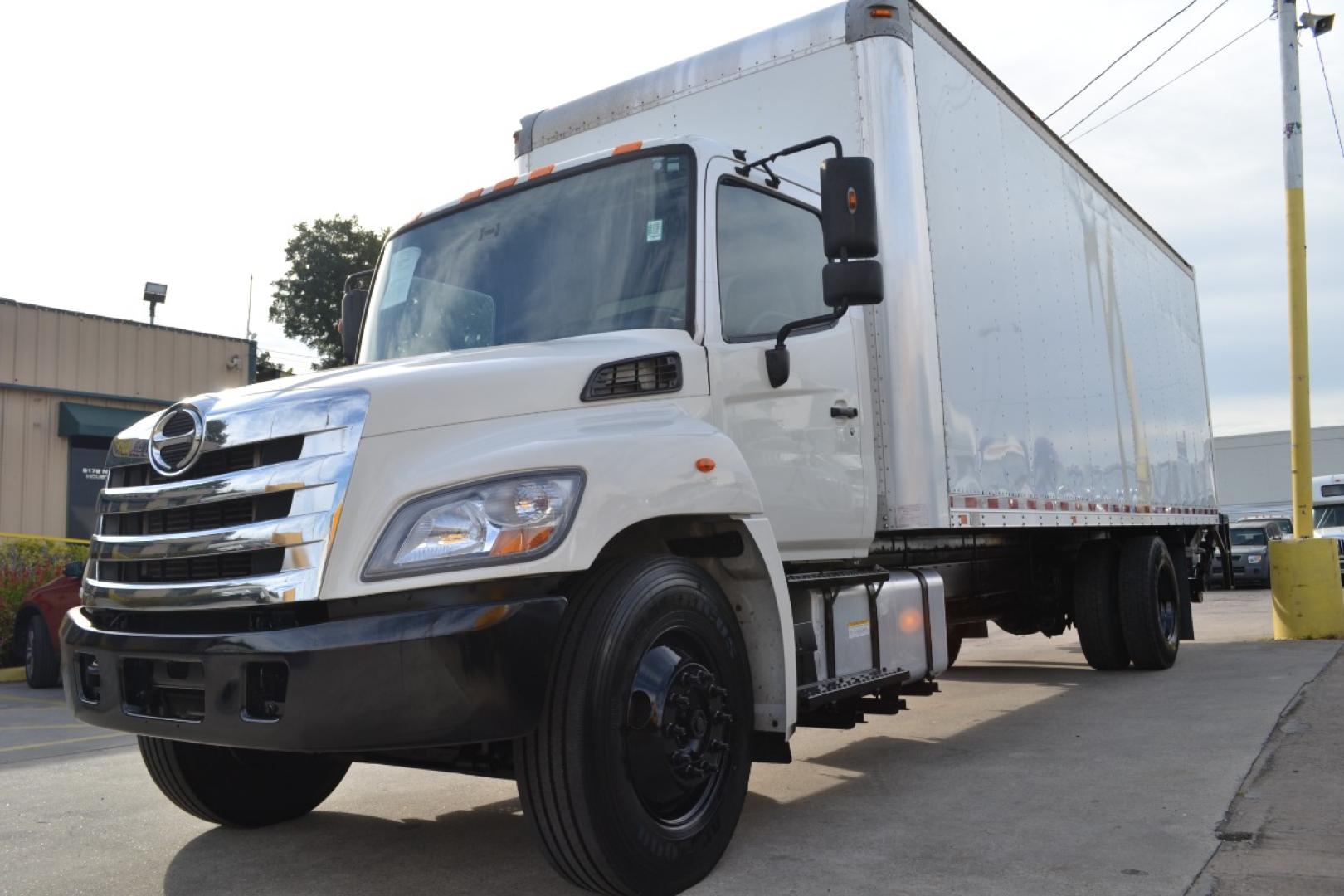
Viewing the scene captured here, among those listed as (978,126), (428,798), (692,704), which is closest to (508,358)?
(692,704)

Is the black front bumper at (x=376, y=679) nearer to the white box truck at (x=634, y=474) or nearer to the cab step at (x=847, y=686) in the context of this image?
the white box truck at (x=634, y=474)

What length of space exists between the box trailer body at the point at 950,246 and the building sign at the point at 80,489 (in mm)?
14035

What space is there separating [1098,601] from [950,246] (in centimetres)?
421

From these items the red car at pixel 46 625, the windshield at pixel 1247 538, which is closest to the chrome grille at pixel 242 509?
the red car at pixel 46 625

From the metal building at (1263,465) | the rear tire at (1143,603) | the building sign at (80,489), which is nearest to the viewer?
the rear tire at (1143,603)

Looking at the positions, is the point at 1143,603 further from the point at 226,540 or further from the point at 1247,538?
the point at 1247,538

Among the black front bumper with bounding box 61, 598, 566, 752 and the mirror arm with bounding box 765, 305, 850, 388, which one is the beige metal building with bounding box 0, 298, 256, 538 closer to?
the mirror arm with bounding box 765, 305, 850, 388

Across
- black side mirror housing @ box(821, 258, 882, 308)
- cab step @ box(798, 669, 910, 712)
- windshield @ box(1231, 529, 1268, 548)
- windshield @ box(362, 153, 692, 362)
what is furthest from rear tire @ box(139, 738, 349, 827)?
windshield @ box(1231, 529, 1268, 548)

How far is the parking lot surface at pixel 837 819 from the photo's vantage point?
3926mm

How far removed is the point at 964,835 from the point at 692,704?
139cm

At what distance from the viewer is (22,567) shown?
1237 centimetres

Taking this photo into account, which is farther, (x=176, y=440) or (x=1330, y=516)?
(x=1330, y=516)

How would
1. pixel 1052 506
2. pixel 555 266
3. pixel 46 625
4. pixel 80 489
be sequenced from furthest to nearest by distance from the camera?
1. pixel 80 489
2. pixel 46 625
3. pixel 1052 506
4. pixel 555 266

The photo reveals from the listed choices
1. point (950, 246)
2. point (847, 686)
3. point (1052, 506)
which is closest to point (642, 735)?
point (847, 686)
